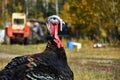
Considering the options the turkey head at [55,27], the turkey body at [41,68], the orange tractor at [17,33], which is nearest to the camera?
the turkey body at [41,68]

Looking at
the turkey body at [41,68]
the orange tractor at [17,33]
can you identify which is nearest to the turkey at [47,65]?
the turkey body at [41,68]

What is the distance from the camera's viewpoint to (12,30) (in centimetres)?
4312

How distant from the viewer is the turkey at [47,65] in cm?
650

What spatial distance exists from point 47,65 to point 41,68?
0.33 feet

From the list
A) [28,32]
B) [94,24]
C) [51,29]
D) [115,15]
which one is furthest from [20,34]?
[51,29]

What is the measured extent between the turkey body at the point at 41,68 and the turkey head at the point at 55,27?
0.12m

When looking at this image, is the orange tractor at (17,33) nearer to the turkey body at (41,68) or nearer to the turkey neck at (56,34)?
the turkey neck at (56,34)

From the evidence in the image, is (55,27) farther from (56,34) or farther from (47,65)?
(47,65)

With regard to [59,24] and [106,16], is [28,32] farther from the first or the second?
[59,24]

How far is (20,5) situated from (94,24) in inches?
1260

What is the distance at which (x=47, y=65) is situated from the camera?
659 cm

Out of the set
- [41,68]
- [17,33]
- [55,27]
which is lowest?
[17,33]

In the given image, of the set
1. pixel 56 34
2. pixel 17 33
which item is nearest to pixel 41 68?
pixel 56 34

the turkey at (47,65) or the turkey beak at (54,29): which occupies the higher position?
the turkey beak at (54,29)
